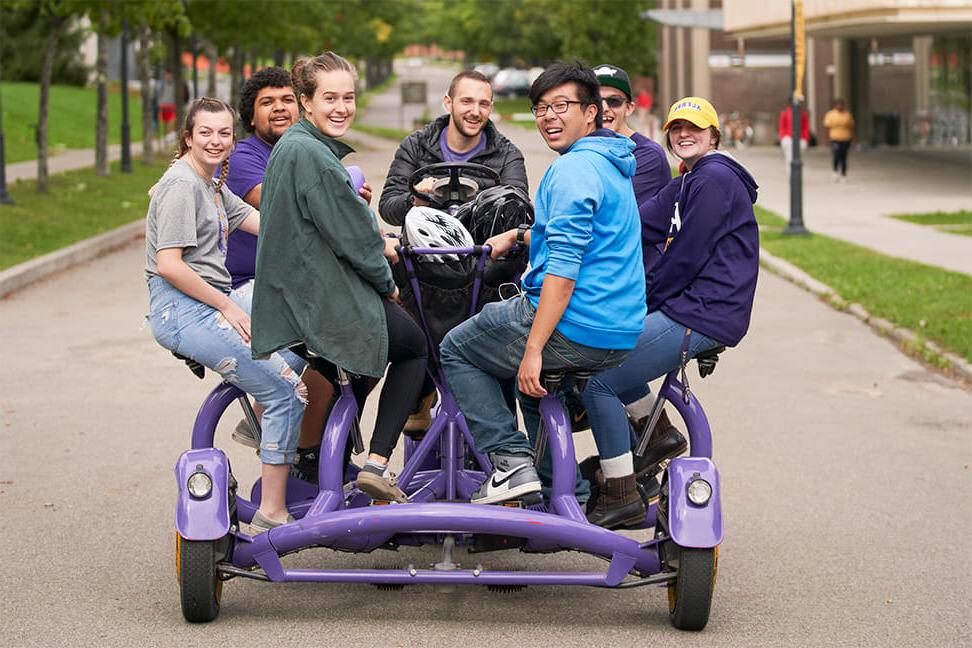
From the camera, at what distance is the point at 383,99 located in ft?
305

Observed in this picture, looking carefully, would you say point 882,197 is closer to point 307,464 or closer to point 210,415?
point 307,464

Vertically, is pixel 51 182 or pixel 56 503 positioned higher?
pixel 51 182

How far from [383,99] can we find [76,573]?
287ft

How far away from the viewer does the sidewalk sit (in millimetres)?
20103

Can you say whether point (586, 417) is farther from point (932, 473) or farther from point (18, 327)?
point (18, 327)

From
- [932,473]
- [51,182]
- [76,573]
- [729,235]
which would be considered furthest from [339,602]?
[51,182]

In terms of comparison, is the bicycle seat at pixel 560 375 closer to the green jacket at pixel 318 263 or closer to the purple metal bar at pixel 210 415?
the green jacket at pixel 318 263

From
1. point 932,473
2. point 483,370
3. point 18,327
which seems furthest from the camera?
point 18,327

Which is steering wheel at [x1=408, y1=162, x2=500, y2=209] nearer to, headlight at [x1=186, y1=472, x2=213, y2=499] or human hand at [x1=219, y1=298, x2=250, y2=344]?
human hand at [x1=219, y1=298, x2=250, y2=344]

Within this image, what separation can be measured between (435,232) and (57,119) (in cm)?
4305

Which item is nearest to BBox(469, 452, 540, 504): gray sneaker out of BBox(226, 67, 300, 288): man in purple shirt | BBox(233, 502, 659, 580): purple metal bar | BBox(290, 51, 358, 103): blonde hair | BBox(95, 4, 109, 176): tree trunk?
BBox(233, 502, 659, 580): purple metal bar

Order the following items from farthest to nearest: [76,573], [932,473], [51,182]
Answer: [51,182], [932,473], [76,573]

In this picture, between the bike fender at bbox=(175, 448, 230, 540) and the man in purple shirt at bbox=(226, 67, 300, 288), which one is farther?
the man in purple shirt at bbox=(226, 67, 300, 288)

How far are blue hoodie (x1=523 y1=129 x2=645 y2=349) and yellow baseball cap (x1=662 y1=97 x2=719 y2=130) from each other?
15.7 inches
